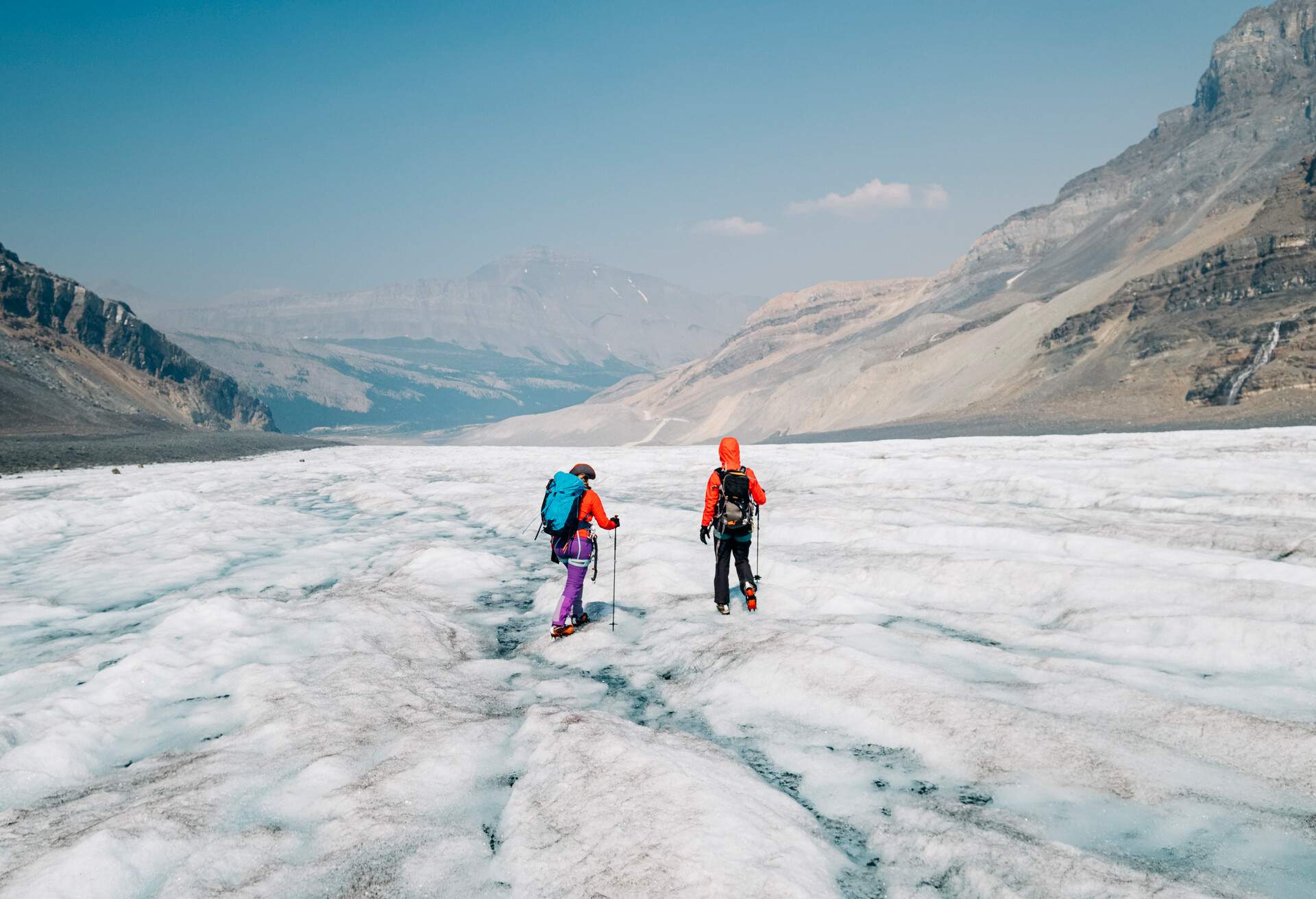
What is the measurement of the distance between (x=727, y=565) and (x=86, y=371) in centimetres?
9726

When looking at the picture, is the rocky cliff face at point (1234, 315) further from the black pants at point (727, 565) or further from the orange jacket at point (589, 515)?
the orange jacket at point (589, 515)

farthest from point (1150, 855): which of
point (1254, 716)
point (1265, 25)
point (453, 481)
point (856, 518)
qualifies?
point (1265, 25)

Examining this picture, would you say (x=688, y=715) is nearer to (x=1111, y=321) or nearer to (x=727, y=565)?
(x=727, y=565)

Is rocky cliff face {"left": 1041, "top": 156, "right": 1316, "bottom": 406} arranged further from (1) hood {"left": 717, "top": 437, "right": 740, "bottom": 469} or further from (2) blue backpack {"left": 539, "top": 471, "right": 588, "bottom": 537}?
(2) blue backpack {"left": 539, "top": 471, "right": 588, "bottom": 537}

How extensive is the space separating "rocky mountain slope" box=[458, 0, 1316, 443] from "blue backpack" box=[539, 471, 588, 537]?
151 feet

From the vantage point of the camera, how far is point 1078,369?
6662 cm

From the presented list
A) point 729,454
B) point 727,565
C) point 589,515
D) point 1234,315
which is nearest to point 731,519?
point 727,565

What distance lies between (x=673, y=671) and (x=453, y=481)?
19.6 m

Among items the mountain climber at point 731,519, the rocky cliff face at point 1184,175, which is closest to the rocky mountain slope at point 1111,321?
the rocky cliff face at point 1184,175

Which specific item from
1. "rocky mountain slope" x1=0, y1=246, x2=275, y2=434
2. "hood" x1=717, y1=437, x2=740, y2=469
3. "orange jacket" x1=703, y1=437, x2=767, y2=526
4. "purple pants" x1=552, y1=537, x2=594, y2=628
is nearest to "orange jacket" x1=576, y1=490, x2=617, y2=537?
"purple pants" x1=552, y1=537, x2=594, y2=628

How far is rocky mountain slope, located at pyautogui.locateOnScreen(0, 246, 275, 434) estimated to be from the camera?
59781 millimetres

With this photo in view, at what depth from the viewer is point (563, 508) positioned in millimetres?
10109

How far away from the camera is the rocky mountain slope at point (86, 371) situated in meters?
59.8

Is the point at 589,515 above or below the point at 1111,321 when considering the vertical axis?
below
